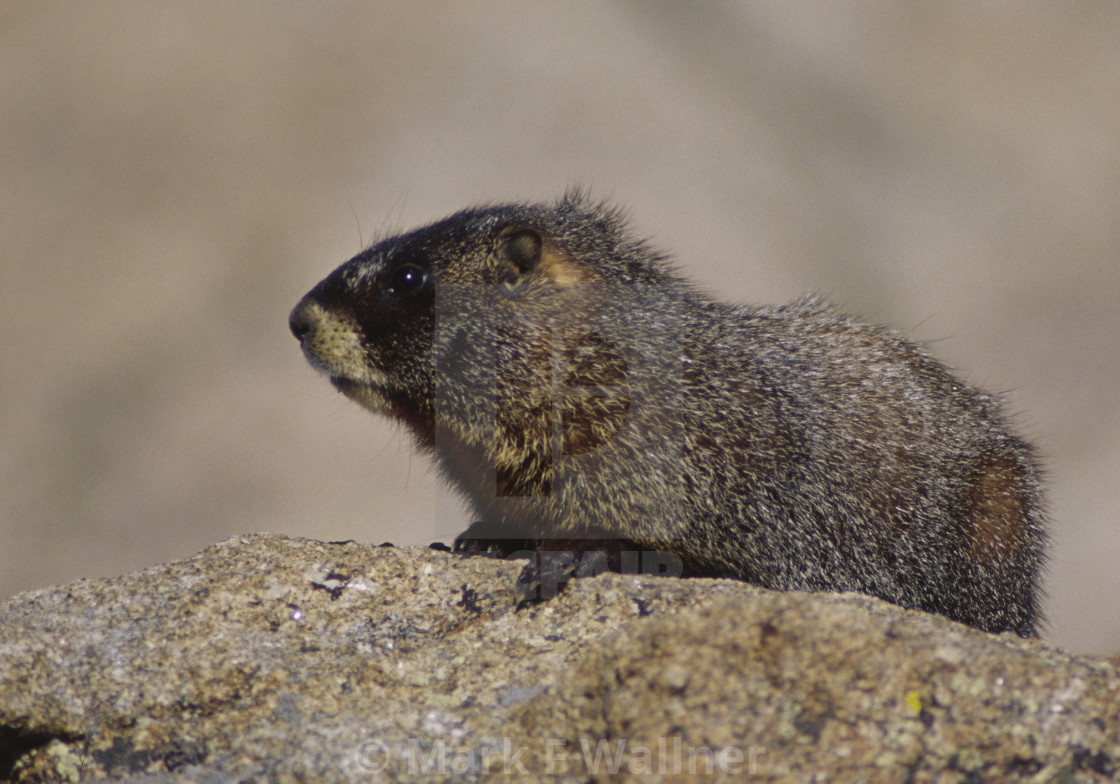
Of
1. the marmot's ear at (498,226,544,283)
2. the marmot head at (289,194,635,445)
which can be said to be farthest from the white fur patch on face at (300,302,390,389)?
the marmot's ear at (498,226,544,283)

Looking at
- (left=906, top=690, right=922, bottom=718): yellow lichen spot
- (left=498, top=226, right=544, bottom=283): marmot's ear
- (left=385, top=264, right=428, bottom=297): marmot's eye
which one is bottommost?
(left=906, top=690, right=922, bottom=718): yellow lichen spot

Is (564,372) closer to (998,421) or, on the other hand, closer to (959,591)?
(959,591)

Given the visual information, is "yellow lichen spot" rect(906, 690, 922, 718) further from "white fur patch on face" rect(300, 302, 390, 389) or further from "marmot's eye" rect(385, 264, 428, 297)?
"marmot's eye" rect(385, 264, 428, 297)

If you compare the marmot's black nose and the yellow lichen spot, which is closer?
the yellow lichen spot

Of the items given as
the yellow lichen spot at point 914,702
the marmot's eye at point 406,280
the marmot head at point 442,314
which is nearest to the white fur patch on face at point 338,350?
the marmot head at point 442,314

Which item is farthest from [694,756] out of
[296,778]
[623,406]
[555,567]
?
[623,406]

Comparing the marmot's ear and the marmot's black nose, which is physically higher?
the marmot's ear
